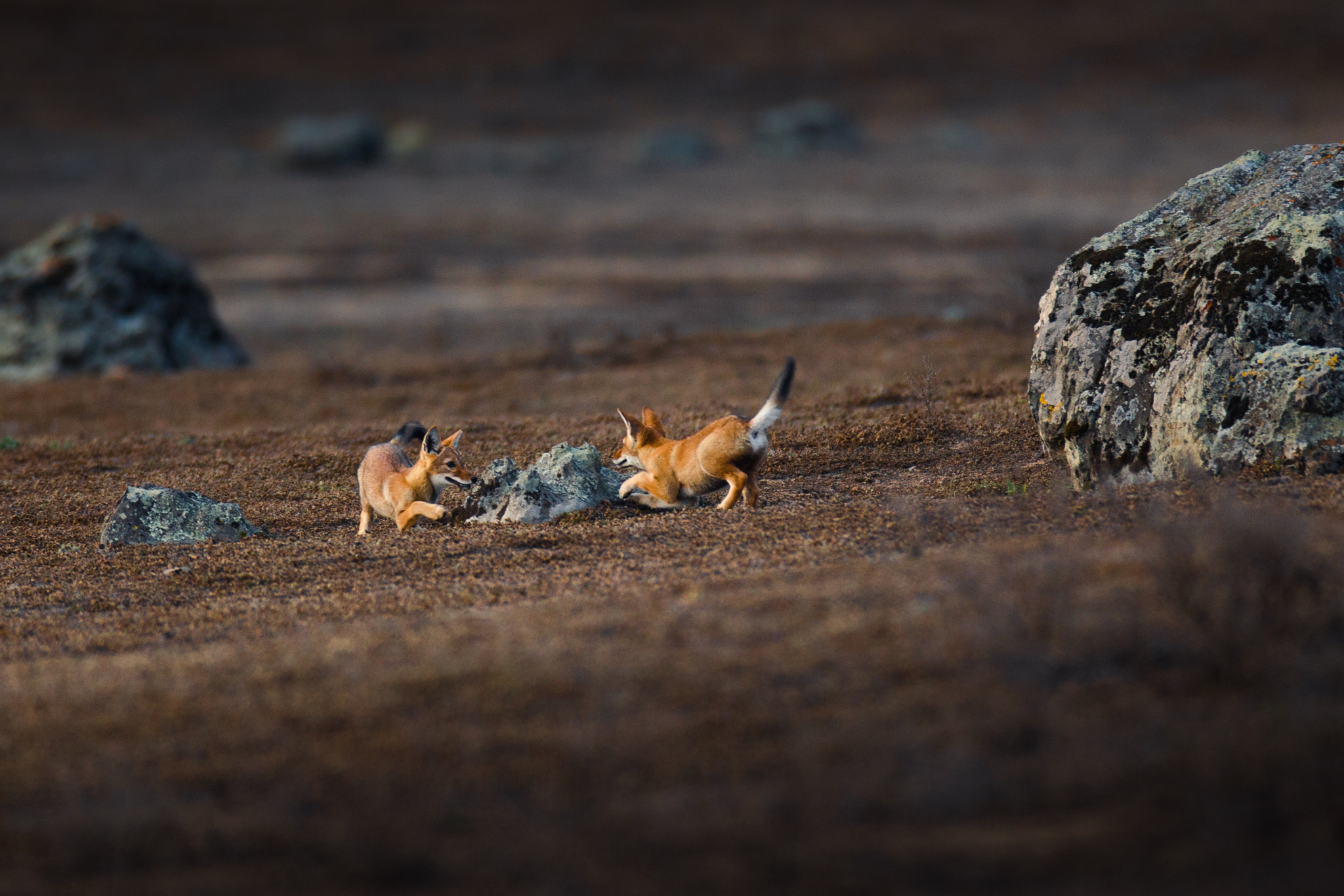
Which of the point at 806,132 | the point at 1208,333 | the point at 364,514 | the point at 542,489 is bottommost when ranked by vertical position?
the point at 364,514

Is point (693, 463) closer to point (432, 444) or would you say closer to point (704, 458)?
point (704, 458)

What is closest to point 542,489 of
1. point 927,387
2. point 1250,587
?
point 1250,587

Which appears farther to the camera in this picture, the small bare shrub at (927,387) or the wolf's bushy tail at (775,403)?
the small bare shrub at (927,387)

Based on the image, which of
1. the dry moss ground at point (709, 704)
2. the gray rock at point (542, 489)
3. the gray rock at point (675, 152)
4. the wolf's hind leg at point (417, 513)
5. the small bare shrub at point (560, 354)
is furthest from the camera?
the gray rock at point (675, 152)

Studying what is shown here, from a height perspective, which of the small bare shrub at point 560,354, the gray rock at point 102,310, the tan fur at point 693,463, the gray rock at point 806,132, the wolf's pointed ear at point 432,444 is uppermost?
the gray rock at point 806,132

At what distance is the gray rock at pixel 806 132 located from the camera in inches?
2080

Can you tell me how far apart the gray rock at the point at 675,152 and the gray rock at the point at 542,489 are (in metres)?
41.0

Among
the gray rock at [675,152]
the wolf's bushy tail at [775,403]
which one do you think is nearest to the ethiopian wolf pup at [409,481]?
the wolf's bushy tail at [775,403]

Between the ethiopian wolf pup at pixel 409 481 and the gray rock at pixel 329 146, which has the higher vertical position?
the gray rock at pixel 329 146

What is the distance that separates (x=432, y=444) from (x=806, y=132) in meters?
46.8

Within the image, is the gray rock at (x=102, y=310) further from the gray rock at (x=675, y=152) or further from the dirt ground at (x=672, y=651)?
the gray rock at (x=675, y=152)

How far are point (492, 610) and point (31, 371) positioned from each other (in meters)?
15.7

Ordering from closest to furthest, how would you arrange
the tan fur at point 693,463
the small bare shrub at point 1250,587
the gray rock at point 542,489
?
the small bare shrub at point 1250,587 < the tan fur at point 693,463 < the gray rock at point 542,489

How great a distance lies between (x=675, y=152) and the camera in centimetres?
5053
